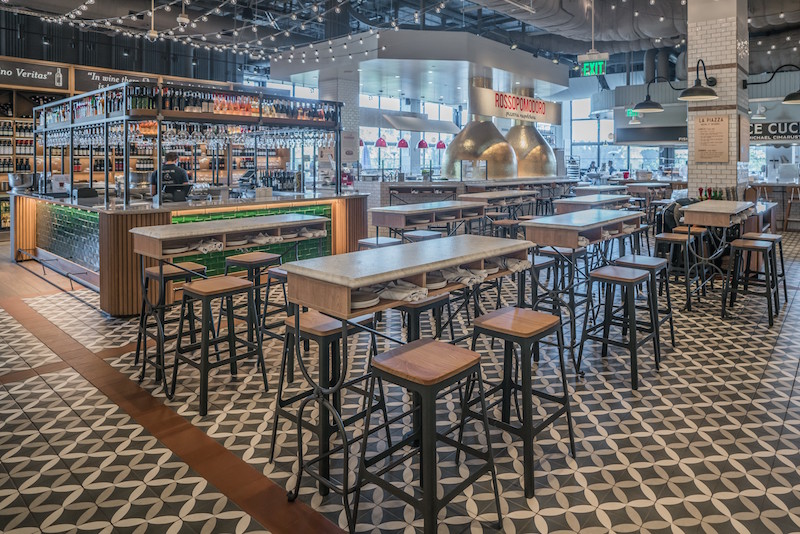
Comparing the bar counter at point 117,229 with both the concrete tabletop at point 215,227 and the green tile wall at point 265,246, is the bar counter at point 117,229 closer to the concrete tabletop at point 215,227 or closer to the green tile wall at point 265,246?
the green tile wall at point 265,246

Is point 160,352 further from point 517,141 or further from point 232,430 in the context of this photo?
point 517,141

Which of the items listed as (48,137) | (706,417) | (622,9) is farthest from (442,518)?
(622,9)

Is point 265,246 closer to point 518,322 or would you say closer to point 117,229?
point 117,229

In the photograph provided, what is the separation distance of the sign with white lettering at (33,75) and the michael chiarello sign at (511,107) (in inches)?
319

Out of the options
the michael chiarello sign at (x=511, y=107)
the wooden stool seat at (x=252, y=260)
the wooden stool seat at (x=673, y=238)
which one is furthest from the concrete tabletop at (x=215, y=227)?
the michael chiarello sign at (x=511, y=107)

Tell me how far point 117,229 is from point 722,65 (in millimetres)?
8020

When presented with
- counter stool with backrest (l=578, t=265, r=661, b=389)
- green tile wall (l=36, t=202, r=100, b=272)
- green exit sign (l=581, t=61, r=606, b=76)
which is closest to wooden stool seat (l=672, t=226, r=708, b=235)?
counter stool with backrest (l=578, t=265, r=661, b=389)

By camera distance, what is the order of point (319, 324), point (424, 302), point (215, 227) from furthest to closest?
point (215, 227) → point (424, 302) → point (319, 324)

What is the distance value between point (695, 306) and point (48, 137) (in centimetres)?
923

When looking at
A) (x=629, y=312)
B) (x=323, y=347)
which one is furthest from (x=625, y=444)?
(x=323, y=347)

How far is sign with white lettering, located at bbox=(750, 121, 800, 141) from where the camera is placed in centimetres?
1488

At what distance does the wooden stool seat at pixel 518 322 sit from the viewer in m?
2.72

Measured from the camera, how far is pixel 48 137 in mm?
8852

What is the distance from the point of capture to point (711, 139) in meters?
8.23
